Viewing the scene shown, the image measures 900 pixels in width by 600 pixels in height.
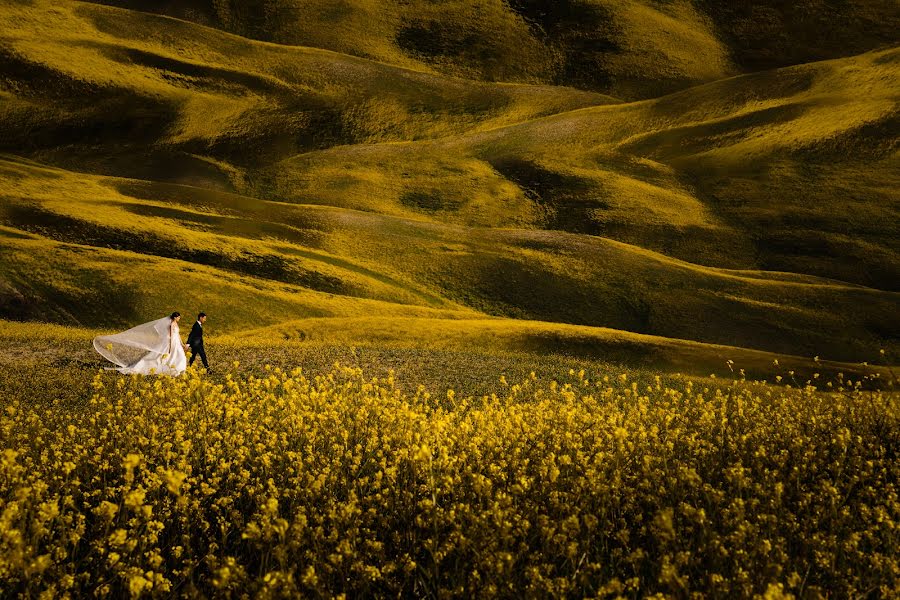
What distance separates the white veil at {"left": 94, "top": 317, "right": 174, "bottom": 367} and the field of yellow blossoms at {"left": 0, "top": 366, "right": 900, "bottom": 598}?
312 inches

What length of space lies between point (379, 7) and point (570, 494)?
154090mm

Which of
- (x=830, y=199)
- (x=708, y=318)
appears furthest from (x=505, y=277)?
(x=830, y=199)

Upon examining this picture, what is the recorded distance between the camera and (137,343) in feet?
71.6

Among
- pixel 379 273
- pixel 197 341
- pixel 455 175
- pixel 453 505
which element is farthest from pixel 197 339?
pixel 455 175

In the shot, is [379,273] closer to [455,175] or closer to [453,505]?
[455,175]

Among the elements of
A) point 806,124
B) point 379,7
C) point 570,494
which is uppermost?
point 379,7

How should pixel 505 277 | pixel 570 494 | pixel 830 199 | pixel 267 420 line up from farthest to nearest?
1. pixel 830 199
2. pixel 505 277
3. pixel 267 420
4. pixel 570 494

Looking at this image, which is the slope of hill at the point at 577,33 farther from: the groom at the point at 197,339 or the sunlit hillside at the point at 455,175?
the groom at the point at 197,339

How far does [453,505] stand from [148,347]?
1627 cm

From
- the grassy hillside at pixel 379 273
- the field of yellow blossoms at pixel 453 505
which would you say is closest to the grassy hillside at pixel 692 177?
the grassy hillside at pixel 379 273

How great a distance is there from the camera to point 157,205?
56.0 meters

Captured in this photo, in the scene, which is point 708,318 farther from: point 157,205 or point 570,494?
point 570,494

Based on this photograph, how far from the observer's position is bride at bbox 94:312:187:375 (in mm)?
21547

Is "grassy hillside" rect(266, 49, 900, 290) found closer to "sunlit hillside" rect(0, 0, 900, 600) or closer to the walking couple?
"sunlit hillside" rect(0, 0, 900, 600)
